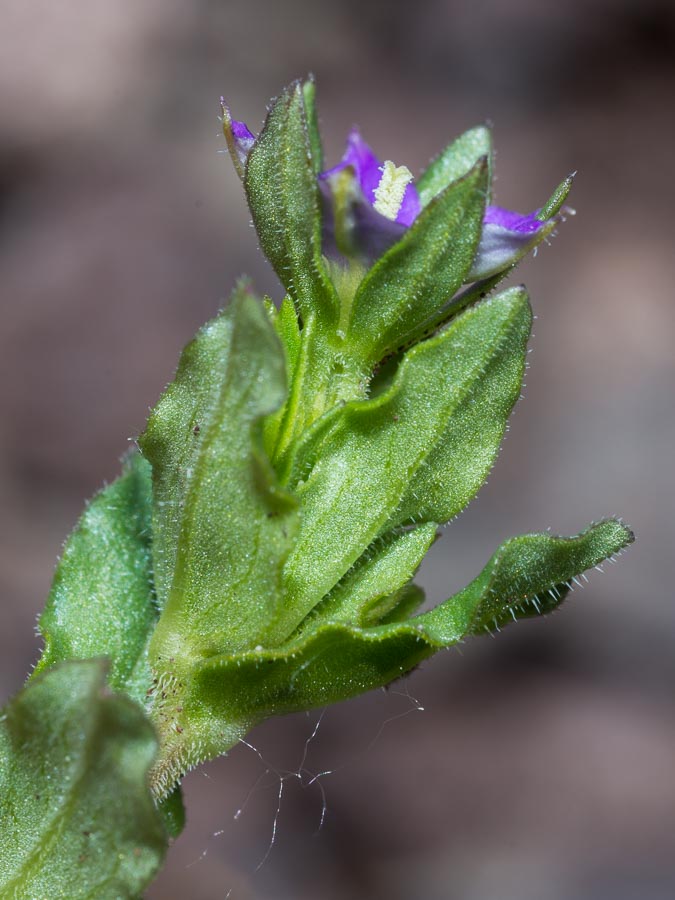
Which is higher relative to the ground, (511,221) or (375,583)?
(511,221)

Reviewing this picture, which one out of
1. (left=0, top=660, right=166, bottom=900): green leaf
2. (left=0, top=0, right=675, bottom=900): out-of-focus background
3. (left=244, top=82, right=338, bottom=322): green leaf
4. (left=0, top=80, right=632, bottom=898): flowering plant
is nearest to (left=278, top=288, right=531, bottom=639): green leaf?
(left=0, top=80, right=632, bottom=898): flowering plant

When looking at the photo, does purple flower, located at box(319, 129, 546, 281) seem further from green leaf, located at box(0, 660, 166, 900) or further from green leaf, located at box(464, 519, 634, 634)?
green leaf, located at box(0, 660, 166, 900)

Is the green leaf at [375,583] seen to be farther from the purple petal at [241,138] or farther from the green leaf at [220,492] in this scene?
the purple petal at [241,138]

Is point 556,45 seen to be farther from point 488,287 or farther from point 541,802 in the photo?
point 488,287

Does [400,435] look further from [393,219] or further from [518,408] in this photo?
[518,408]

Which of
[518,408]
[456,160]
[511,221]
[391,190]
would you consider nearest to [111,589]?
[391,190]

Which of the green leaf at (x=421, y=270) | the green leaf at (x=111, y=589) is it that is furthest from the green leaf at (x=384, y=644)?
the green leaf at (x=421, y=270)

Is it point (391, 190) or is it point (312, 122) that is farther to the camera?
point (312, 122)
